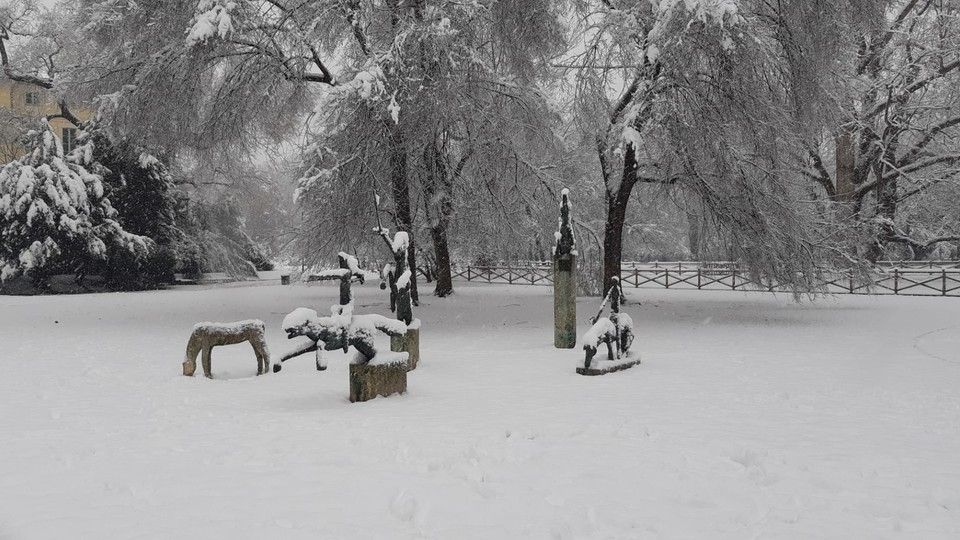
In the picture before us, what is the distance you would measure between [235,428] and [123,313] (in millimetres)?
15126

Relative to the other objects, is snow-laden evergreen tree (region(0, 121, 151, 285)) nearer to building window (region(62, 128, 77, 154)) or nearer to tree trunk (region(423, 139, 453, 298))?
building window (region(62, 128, 77, 154))

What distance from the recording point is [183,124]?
16.8 meters

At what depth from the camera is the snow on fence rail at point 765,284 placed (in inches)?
769

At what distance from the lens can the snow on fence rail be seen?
19.5 meters

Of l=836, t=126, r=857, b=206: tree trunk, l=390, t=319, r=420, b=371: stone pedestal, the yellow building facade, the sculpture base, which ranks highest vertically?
the yellow building facade

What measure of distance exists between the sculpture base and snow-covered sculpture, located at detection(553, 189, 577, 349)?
205cm

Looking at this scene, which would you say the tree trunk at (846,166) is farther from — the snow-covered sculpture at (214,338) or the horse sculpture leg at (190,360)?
the horse sculpture leg at (190,360)

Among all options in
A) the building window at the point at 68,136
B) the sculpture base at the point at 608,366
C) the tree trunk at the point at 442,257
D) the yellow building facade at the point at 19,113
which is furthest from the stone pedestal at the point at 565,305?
the building window at the point at 68,136

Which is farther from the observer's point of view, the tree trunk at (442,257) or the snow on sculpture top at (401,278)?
the tree trunk at (442,257)

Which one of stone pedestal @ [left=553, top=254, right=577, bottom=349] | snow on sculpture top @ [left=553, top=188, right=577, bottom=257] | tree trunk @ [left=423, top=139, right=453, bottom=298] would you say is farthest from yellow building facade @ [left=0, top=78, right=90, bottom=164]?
stone pedestal @ [left=553, top=254, right=577, bottom=349]

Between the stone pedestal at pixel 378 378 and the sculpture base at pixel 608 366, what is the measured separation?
Result: 2.64 m

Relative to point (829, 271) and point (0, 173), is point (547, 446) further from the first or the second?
point (0, 173)

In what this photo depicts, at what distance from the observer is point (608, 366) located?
9773 millimetres

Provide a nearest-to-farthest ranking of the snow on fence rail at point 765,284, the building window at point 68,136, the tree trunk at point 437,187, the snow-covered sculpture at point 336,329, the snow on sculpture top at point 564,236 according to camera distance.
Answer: the snow-covered sculpture at point 336,329 → the snow on sculpture top at point 564,236 → the tree trunk at point 437,187 → the snow on fence rail at point 765,284 → the building window at point 68,136
